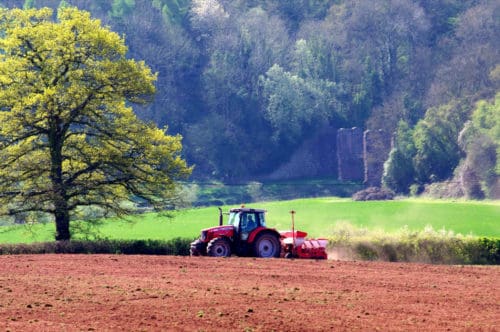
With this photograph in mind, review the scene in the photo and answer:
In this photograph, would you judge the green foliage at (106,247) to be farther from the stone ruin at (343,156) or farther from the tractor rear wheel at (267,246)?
the stone ruin at (343,156)

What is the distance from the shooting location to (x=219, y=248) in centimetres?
4538

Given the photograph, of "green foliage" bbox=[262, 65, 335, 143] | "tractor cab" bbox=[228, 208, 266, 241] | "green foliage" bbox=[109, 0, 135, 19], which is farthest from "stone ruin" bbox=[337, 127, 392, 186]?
"tractor cab" bbox=[228, 208, 266, 241]

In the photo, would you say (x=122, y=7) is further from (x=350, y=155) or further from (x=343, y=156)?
(x=350, y=155)

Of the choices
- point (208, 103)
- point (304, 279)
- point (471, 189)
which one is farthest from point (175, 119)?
point (304, 279)

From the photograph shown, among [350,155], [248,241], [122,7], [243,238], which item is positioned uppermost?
[122,7]

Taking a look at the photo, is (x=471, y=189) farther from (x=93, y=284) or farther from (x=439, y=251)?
(x=93, y=284)

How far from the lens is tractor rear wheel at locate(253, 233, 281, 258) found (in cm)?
4541

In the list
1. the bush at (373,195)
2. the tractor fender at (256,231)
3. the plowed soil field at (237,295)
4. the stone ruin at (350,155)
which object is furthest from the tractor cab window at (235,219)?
the stone ruin at (350,155)

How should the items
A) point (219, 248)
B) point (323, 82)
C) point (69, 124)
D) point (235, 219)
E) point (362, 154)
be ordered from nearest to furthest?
point (219, 248) < point (235, 219) < point (69, 124) < point (362, 154) < point (323, 82)

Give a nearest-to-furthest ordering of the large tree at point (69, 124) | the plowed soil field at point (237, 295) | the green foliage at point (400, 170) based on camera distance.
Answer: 1. the plowed soil field at point (237, 295)
2. the large tree at point (69, 124)
3. the green foliage at point (400, 170)

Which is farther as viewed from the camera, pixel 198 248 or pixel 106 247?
pixel 106 247

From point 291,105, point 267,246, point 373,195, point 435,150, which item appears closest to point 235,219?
point 267,246

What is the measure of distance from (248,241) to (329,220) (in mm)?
25707

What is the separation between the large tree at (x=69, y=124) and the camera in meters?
49.2
